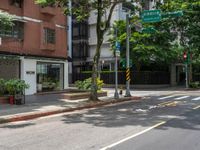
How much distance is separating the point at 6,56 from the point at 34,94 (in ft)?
14.2

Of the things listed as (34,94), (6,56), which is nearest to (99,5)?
(6,56)

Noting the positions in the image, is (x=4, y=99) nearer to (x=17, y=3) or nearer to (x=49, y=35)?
(x=17, y=3)

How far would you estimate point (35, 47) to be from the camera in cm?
3141

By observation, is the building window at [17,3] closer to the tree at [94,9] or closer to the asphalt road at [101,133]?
the tree at [94,9]

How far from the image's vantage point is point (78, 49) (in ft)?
197

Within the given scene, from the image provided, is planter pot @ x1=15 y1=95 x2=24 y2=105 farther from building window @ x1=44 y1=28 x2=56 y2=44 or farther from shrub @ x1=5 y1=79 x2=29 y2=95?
building window @ x1=44 y1=28 x2=56 y2=44

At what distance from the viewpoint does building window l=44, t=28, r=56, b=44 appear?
3272 cm

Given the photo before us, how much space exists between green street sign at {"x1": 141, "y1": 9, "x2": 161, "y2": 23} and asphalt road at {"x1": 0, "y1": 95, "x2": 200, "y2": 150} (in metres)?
12.9

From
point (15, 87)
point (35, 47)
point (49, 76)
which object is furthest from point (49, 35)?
point (15, 87)

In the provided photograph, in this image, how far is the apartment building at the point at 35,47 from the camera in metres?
29.1

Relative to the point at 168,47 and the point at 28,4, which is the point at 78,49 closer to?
the point at 168,47

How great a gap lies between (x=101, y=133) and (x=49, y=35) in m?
22.3

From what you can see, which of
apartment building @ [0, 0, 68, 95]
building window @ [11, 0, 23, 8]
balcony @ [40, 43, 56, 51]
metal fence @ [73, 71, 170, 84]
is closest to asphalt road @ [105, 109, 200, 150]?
apartment building @ [0, 0, 68, 95]

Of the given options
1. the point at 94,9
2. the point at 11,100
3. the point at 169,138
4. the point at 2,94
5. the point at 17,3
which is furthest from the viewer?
the point at 17,3
